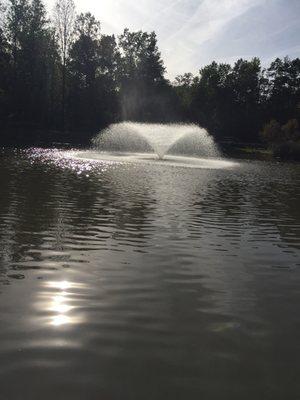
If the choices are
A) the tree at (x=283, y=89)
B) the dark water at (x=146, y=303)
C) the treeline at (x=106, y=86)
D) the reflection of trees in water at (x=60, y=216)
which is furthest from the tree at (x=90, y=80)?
the dark water at (x=146, y=303)

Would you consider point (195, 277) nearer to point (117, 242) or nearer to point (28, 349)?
point (117, 242)

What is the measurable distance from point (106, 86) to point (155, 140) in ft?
124

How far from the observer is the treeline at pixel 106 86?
77750 millimetres

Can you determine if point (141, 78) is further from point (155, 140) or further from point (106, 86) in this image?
point (155, 140)

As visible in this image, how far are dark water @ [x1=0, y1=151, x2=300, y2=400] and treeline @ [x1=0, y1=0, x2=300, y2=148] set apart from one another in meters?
55.0

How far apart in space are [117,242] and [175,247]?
148 centimetres

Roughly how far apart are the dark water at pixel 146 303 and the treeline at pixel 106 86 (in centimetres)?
5495

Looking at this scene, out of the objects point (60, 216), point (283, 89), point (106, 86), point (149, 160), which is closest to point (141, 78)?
point (106, 86)

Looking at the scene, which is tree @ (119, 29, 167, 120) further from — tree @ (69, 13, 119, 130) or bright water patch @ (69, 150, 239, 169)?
bright water patch @ (69, 150, 239, 169)

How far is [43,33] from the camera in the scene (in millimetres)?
79500

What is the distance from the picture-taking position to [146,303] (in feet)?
23.5

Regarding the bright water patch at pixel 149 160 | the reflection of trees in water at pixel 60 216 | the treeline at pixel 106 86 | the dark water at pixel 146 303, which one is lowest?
the dark water at pixel 146 303

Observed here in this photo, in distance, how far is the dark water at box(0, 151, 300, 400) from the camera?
4973 mm

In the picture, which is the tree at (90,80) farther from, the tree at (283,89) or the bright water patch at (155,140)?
the tree at (283,89)
